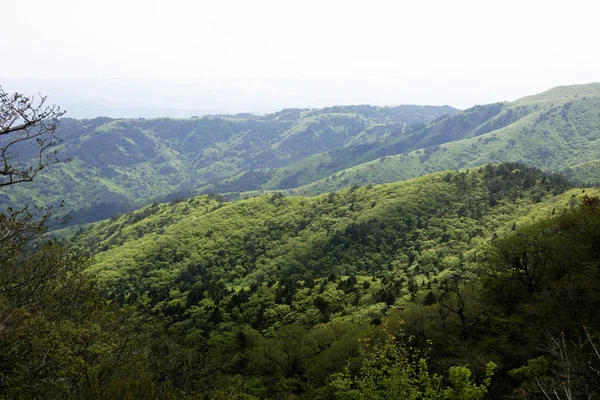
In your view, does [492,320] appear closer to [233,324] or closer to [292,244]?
[233,324]

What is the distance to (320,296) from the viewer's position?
84.7 m

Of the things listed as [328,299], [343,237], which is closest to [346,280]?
[328,299]

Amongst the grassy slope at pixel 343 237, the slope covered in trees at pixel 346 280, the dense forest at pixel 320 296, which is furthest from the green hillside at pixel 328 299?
the grassy slope at pixel 343 237

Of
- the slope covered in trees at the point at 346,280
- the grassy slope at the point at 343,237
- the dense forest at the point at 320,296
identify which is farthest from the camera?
the grassy slope at the point at 343,237

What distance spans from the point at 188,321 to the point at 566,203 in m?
109

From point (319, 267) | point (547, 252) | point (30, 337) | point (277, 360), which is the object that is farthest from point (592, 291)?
point (319, 267)

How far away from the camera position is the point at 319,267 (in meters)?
117

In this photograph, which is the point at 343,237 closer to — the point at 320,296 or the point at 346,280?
the point at 346,280

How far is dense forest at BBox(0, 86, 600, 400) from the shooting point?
24344mm

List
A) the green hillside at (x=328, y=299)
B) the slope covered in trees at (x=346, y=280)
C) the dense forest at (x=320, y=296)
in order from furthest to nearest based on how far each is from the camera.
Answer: the slope covered in trees at (x=346, y=280), the green hillside at (x=328, y=299), the dense forest at (x=320, y=296)

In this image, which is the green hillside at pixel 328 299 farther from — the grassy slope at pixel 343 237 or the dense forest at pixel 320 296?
the grassy slope at pixel 343 237

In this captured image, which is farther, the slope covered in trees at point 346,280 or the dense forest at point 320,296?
the slope covered in trees at point 346,280

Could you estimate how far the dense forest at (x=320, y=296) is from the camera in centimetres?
2434

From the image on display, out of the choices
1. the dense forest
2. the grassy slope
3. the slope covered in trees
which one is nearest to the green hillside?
the dense forest
